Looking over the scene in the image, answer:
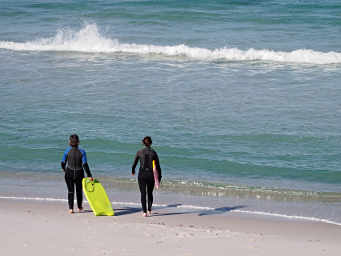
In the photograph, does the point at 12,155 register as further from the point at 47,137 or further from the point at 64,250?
the point at 64,250

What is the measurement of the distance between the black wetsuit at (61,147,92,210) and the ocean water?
1.37 m

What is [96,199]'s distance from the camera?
→ 10.2 m

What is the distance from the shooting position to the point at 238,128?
15.3 meters

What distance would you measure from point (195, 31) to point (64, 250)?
21974mm

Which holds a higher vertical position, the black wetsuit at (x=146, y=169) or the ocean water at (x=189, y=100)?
the ocean water at (x=189, y=100)

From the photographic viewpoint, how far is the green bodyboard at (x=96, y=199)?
10047mm

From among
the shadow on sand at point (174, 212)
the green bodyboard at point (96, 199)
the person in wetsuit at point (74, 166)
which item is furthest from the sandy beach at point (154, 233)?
the person in wetsuit at point (74, 166)

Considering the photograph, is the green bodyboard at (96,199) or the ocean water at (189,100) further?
the ocean water at (189,100)

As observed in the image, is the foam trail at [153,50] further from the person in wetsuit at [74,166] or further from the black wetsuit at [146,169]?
the person in wetsuit at [74,166]

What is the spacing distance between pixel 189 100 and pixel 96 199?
319 inches

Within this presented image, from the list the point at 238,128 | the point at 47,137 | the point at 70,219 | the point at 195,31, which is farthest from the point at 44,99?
the point at 195,31

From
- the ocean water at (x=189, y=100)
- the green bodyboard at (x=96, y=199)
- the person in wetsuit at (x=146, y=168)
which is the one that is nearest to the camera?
the person in wetsuit at (x=146, y=168)

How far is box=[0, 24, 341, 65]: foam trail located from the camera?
23828mm

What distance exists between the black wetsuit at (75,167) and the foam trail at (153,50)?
48.0ft
